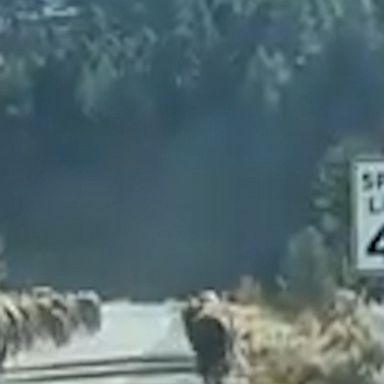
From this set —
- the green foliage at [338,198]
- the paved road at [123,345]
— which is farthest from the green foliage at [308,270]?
the paved road at [123,345]

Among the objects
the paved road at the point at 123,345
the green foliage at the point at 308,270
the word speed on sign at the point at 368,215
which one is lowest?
the paved road at the point at 123,345

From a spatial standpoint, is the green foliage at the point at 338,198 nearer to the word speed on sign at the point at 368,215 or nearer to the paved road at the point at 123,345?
the word speed on sign at the point at 368,215

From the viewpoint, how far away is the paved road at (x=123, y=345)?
8.42 ft

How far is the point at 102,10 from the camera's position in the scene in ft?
8.48

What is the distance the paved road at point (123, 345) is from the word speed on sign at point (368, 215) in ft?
0.76

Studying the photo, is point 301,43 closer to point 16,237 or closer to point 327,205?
point 327,205

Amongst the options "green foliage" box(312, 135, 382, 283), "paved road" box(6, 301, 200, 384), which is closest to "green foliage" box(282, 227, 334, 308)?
"green foliage" box(312, 135, 382, 283)

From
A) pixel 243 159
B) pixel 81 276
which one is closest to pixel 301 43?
pixel 243 159

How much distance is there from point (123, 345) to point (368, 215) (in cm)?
33

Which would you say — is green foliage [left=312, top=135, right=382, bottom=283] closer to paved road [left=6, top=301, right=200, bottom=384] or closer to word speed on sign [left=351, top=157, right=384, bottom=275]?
word speed on sign [left=351, top=157, right=384, bottom=275]

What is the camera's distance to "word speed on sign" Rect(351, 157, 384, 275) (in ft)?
8.41

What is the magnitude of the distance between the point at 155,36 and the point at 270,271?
312 millimetres

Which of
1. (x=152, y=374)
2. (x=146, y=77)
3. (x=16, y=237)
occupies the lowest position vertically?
(x=152, y=374)

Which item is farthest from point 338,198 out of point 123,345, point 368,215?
point 123,345
